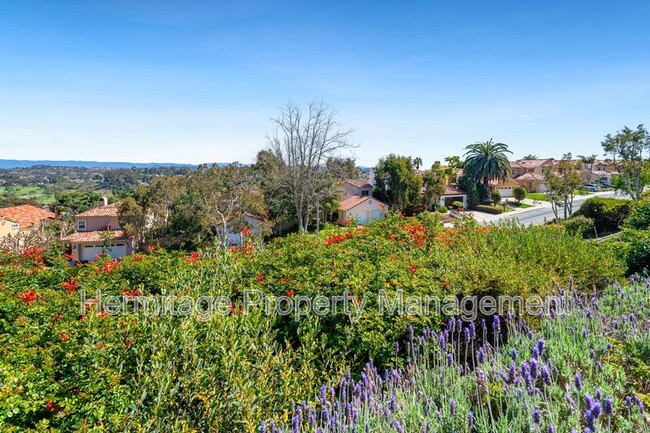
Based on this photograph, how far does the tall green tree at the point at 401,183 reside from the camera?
43031 mm

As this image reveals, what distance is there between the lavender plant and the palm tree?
48.7m

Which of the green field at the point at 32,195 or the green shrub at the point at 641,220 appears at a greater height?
the green shrub at the point at 641,220

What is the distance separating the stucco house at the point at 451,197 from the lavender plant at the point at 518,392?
46142mm

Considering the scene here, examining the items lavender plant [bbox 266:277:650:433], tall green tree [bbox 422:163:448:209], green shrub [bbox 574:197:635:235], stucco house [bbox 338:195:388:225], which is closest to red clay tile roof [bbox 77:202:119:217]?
stucco house [bbox 338:195:388:225]

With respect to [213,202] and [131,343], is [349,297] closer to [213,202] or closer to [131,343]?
[131,343]

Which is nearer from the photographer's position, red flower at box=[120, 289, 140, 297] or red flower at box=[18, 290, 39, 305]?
red flower at box=[18, 290, 39, 305]

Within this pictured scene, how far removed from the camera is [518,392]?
7.63 ft

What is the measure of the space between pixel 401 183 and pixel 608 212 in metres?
23.1

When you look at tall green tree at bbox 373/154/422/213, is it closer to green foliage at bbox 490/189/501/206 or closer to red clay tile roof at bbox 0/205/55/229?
green foliage at bbox 490/189/501/206

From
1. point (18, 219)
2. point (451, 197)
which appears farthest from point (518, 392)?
point (451, 197)

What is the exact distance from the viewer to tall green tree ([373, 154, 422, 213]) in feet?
141

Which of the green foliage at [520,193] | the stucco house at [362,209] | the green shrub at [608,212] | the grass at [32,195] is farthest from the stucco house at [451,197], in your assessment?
the grass at [32,195]

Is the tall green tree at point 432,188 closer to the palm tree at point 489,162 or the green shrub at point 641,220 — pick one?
the palm tree at point 489,162

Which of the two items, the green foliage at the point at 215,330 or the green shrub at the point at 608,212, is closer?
the green foliage at the point at 215,330
